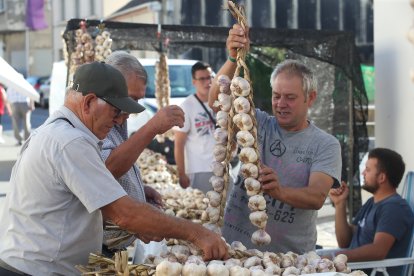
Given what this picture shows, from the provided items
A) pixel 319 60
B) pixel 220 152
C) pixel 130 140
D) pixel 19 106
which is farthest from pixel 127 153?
pixel 19 106

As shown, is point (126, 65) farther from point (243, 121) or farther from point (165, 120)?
point (243, 121)

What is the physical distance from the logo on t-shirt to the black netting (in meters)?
4.49

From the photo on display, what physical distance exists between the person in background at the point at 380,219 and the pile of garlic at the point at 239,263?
1.56 m

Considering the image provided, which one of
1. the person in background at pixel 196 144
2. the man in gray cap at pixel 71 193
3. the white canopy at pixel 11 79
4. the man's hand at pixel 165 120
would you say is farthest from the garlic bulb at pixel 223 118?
the white canopy at pixel 11 79

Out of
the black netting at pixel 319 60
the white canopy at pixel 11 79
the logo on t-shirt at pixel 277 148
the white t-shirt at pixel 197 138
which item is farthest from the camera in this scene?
the black netting at pixel 319 60

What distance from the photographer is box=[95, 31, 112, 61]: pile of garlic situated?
23.9ft

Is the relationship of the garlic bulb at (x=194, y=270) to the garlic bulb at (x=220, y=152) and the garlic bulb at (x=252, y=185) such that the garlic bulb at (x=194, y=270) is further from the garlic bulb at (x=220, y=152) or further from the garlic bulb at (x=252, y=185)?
the garlic bulb at (x=220, y=152)

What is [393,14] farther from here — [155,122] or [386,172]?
[155,122]

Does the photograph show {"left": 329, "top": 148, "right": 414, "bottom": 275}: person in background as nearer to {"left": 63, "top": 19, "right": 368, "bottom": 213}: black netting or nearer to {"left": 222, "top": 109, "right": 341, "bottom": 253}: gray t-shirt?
{"left": 222, "top": 109, "right": 341, "bottom": 253}: gray t-shirt

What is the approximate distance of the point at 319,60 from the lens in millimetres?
8508

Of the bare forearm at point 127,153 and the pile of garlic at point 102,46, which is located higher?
the pile of garlic at point 102,46

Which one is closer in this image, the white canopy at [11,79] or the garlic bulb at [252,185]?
the garlic bulb at [252,185]

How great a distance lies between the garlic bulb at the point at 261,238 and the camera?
3.45m

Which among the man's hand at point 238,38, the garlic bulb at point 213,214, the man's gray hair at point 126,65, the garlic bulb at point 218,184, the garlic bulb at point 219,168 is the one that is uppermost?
the man's hand at point 238,38
